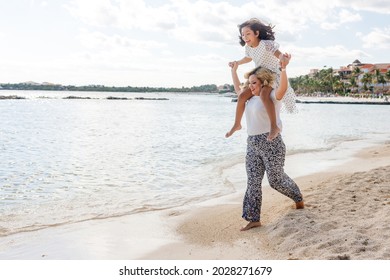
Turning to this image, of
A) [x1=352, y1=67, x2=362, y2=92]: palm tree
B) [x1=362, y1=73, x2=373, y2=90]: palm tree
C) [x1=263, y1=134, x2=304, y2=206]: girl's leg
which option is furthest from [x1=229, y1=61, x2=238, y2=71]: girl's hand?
[x1=352, y1=67, x2=362, y2=92]: palm tree

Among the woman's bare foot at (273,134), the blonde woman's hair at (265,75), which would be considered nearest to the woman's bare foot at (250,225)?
the woman's bare foot at (273,134)

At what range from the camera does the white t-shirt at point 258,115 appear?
505 cm

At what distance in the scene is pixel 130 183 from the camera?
31.4ft

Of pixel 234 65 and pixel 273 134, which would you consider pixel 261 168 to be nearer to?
pixel 273 134

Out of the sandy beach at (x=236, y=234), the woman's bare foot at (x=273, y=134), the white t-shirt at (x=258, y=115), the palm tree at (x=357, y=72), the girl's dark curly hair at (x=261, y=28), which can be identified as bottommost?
the sandy beach at (x=236, y=234)

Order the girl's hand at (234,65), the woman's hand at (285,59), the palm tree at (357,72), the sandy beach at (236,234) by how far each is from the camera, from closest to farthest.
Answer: the sandy beach at (236,234)
the woman's hand at (285,59)
the girl's hand at (234,65)
the palm tree at (357,72)

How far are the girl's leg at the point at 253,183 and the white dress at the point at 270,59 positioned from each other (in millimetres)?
541

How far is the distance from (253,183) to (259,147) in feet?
1.39

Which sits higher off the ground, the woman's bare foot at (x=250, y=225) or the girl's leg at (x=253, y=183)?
the girl's leg at (x=253, y=183)

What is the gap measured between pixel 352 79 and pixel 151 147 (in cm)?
10232

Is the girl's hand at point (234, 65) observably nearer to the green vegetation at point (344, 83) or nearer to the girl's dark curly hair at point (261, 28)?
the girl's dark curly hair at point (261, 28)

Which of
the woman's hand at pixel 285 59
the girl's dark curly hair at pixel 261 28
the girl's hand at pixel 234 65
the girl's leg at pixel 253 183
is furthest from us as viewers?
the girl's hand at pixel 234 65

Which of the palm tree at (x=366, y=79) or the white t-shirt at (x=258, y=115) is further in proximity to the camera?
the palm tree at (x=366, y=79)

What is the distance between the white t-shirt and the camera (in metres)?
5.05
